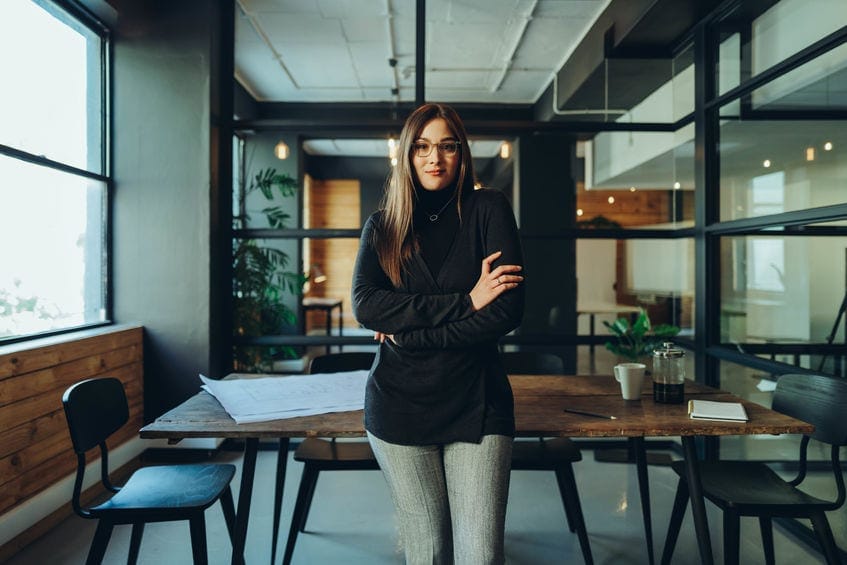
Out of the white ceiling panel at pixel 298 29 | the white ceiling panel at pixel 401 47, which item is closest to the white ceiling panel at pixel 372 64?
the white ceiling panel at pixel 401 47

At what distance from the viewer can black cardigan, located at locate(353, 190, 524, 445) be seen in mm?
A: 1295

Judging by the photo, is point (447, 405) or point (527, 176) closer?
point (447, 405)

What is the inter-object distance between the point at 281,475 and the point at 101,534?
766mm

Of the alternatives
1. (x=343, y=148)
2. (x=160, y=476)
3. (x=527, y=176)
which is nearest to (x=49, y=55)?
(x=160, y=476)

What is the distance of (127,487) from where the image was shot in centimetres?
175

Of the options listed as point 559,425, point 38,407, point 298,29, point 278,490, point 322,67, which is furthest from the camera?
point 322,67

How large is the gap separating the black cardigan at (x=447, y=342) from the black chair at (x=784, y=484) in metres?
0.91

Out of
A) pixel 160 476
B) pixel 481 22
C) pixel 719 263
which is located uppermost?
pixel 481 22

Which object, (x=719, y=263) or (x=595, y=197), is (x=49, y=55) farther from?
(x=595, y=197)

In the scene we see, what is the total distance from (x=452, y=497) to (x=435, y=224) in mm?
644

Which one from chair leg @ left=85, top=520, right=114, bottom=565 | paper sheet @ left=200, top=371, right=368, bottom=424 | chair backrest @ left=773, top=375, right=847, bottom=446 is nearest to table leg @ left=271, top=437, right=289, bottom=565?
paper sheet @ left=200, top=371, right=368, bottom=424

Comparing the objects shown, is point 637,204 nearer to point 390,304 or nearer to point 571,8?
point 571,8

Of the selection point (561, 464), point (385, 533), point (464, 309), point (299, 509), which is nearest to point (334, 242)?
point (385, 533)

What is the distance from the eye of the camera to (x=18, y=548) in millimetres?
2348
